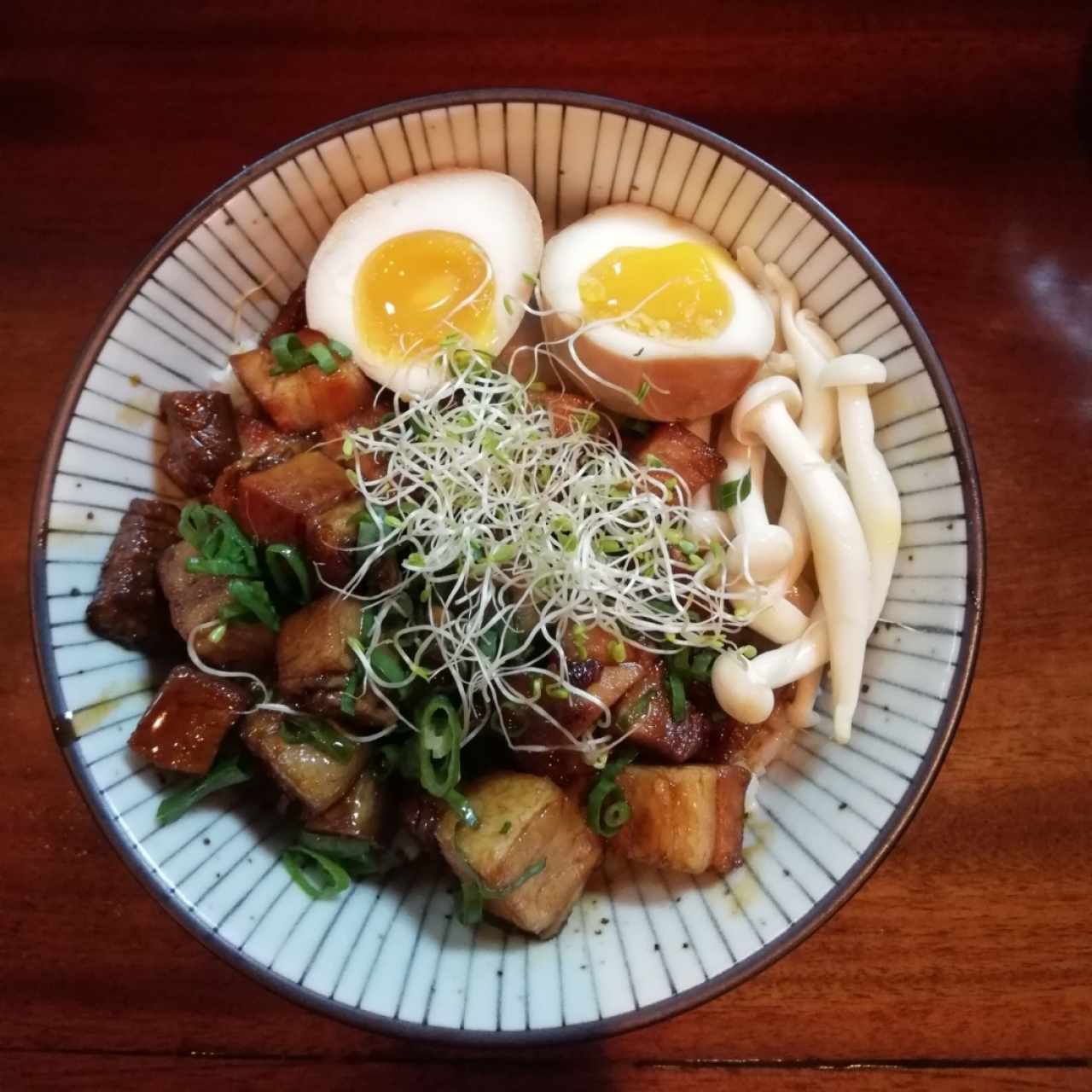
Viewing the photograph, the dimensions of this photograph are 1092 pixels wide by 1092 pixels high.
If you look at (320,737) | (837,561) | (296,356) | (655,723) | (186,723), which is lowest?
(655,723)

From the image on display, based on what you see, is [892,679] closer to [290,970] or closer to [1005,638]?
[1005,638]

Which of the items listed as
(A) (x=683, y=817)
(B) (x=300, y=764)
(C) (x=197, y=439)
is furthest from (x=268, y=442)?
(A) (x=683, y=817)

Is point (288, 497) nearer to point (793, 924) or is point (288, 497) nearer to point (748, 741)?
point (748, 741)

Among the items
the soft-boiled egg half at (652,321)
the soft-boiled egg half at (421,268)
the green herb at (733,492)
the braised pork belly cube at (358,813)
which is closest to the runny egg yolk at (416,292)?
the soft-boiled egg half at (421,268)

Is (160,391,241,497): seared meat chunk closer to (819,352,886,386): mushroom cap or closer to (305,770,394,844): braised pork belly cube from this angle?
(305,770,394,844): braised pork belly cube

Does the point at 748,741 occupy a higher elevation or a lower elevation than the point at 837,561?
lower

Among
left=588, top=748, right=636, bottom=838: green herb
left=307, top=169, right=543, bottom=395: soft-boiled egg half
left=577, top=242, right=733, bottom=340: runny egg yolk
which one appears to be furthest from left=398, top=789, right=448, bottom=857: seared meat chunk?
left=577, top=242, right=733, bottom=340: runny egg yolk

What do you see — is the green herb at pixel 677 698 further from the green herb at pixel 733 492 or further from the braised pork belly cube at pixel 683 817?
the green herb at pixel 733 492
